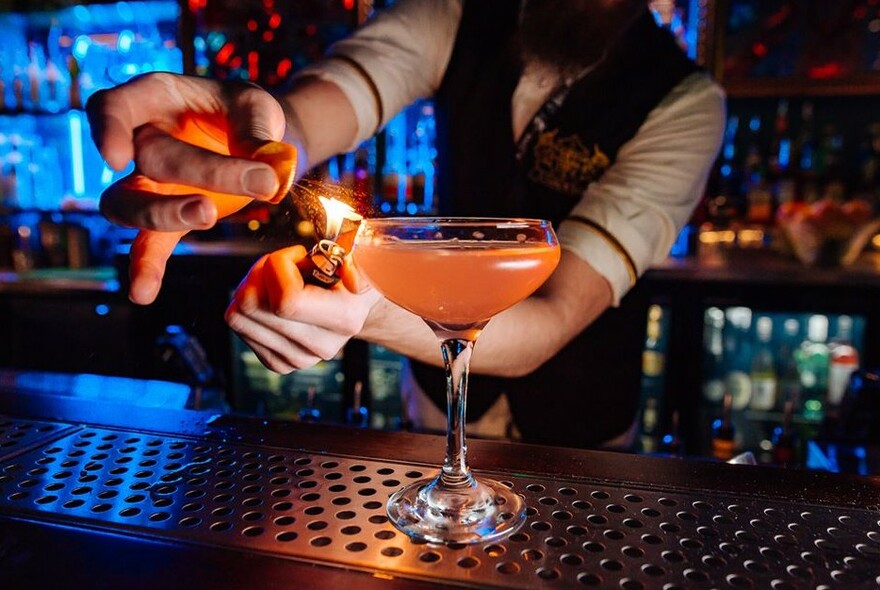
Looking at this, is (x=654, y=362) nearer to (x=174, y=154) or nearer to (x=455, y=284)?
(x=455, y=284)

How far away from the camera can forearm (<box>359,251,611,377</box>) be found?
130 centimetres

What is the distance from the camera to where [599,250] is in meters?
1.56

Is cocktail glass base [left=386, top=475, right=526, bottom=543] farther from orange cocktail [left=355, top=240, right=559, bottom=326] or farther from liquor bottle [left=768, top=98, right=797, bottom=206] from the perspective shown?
liquor bottle [left=768, top=98, right=797, bottom=206]

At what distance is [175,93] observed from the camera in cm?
95

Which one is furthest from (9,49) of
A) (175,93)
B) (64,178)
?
(175,93)

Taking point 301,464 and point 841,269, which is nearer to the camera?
point 301,464

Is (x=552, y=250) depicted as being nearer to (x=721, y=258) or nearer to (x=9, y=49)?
(x=721, y=258)

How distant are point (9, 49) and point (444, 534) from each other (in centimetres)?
455

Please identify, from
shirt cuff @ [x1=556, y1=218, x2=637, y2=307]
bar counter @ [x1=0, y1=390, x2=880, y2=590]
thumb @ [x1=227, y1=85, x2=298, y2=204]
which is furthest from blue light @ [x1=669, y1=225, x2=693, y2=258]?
thumb @ [x1=227, y1=85, x2=298, y2=204]

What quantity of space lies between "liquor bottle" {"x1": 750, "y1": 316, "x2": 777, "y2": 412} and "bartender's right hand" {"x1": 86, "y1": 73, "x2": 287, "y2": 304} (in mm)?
2952

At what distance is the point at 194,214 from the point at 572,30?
142 centimetres

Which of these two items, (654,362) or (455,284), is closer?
(455,284)

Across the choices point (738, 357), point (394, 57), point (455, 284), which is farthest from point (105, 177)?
point (455, 284)

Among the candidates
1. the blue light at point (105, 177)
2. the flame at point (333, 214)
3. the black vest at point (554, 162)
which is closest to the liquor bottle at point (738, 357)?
the black vest at point (554, 162)
